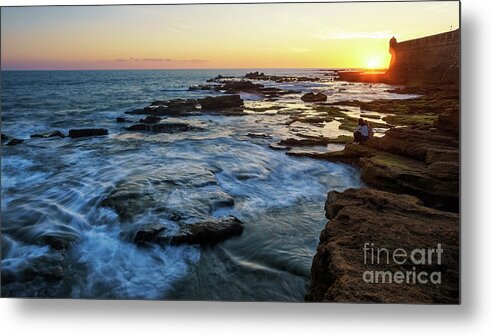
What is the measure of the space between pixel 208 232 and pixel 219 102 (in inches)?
40.9

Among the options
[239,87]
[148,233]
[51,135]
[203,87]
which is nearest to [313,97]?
[239,87]

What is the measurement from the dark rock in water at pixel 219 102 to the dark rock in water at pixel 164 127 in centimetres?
21

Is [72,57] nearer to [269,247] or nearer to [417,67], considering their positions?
[269,247]

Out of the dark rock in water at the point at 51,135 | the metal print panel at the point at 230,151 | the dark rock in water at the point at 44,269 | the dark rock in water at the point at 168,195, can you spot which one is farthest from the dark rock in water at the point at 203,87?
the dark rock in water at the point at 44,269

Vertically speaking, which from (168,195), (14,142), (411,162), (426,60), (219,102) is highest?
(426,60)

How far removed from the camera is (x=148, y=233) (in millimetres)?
3529

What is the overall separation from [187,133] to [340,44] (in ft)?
4.55

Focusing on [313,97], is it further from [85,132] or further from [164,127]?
[85,132]

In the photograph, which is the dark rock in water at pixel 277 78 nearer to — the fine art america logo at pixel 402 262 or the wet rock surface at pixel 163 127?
the wet rock surface at pixel 163 127

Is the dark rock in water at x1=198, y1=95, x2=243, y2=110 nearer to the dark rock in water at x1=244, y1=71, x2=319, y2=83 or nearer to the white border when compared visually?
the dark rock in water at x1=244, y1=71, x2=319, y2=83

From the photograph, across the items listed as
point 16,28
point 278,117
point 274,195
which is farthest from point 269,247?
point 16,28

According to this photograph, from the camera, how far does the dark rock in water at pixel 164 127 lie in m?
3.79

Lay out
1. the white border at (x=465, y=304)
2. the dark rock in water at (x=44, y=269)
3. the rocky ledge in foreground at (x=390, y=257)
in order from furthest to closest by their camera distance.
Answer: the dark rock in water at (x=44, y=269) < the white border at (x=465, y=304) < the rocky ledge in foreground at (x=390, y=257)

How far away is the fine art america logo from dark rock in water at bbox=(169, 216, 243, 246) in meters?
0.97
